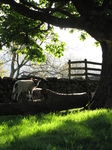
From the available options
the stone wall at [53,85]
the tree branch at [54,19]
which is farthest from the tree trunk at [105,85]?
the stone wall at [53,85]

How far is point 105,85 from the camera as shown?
819 centimetres

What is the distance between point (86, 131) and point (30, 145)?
1.36 meters

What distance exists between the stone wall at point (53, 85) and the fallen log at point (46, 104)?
313 cm

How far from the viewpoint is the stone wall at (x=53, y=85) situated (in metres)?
12.0

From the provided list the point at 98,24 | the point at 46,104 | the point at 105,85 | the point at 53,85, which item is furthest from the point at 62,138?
the point at 53,85

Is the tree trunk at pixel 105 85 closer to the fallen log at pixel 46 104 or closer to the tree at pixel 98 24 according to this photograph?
the tree at pixel 98 24

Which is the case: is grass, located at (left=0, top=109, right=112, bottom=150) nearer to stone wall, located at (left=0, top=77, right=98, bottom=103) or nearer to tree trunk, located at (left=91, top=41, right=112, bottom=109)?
tree trunk, located at (left=91, top=41, right=112, bottom=109)

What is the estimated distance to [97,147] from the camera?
3.37 m

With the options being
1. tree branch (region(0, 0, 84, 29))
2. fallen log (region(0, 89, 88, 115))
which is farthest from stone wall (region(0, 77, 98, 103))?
tree branch (region(0, 0, 84, 29))

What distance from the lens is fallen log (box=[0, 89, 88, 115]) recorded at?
668 cm

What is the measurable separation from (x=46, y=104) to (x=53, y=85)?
688 cm

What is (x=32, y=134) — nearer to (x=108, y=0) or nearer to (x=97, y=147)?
(x=97, y=147)

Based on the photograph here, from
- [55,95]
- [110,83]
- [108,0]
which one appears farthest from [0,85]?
[108,0]

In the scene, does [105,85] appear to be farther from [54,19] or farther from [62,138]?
[62,138]
